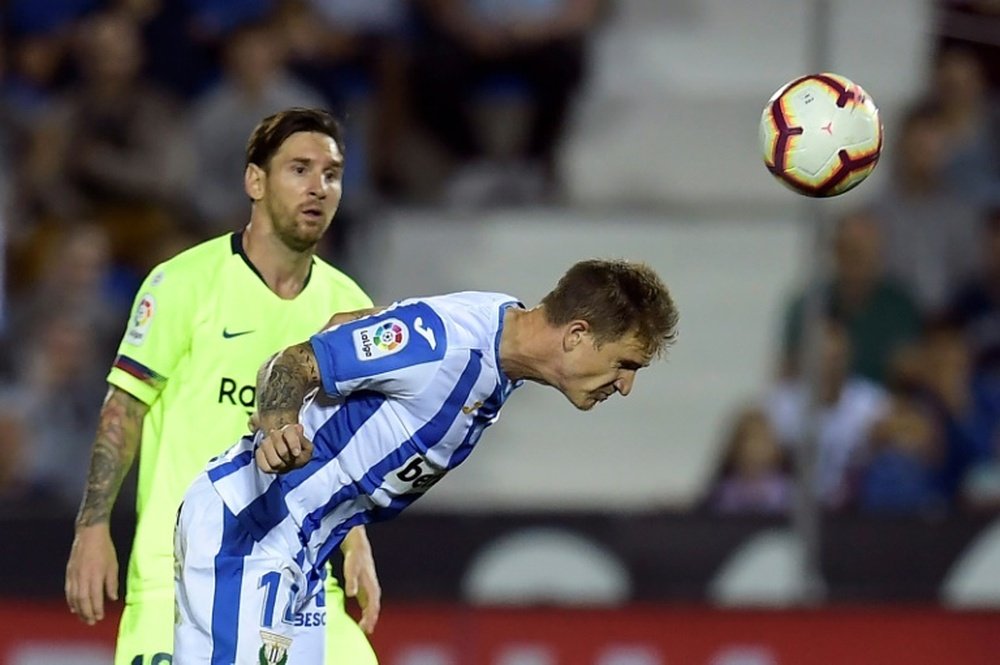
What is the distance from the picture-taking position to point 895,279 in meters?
8.54

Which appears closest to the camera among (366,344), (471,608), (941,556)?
(366,344)

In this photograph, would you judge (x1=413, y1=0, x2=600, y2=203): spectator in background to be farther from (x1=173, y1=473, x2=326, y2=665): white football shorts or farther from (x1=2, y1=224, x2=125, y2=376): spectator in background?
(x1=173, y1=473, x2=326, y2=665): white football shorts

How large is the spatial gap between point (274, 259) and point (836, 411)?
375 centimetres

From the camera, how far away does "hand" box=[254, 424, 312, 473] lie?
3977 mm

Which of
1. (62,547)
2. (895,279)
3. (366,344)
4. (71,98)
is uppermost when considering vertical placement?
(71,98)

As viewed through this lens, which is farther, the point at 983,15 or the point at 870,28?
the point at 870,28

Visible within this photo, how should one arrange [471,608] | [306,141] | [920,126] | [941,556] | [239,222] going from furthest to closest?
1. [920,126]
2. [239,222]
3. [941,556]
4. [471,608]
5. [306,141]

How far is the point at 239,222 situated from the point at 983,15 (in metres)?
3.52

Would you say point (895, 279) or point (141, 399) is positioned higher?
point (895, 279)

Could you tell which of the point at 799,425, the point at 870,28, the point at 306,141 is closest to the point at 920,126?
the point at 870,28

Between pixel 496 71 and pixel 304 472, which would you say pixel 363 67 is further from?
pixel 304 472

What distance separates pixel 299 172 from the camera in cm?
482

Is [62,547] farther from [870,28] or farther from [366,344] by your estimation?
[870,28]

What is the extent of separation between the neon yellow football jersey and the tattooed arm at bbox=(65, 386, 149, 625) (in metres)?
0.06
